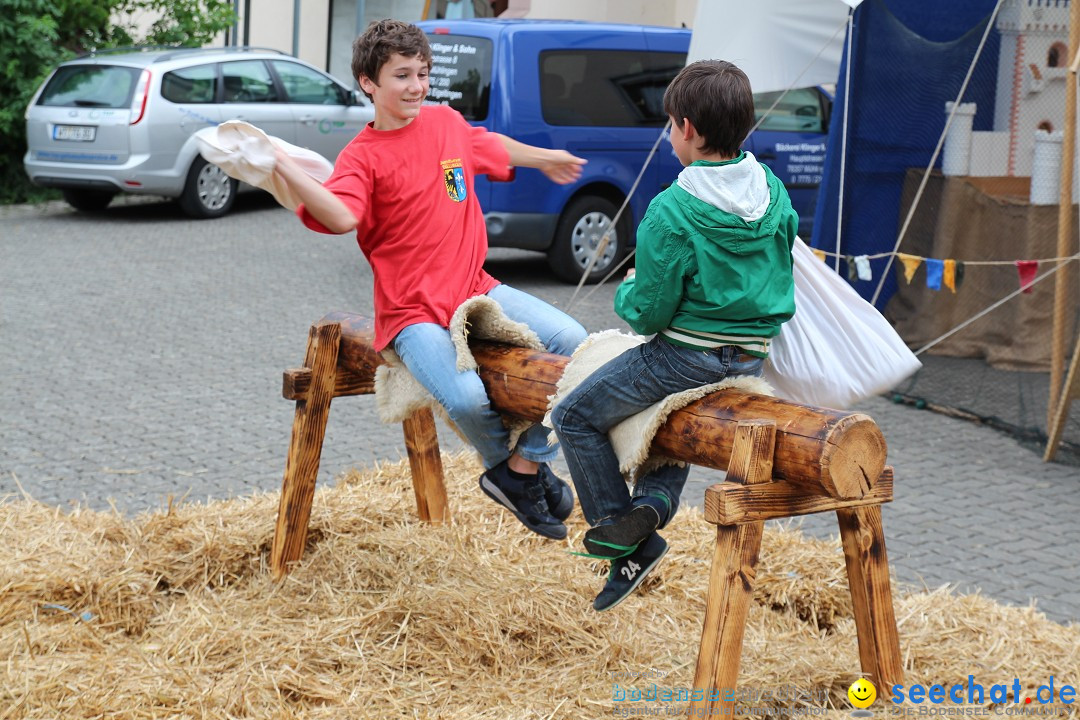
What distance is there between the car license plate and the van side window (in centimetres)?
544

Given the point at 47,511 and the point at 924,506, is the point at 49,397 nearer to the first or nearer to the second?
the point at 47,511

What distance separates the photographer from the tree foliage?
14969 mm

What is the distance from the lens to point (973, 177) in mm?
8031

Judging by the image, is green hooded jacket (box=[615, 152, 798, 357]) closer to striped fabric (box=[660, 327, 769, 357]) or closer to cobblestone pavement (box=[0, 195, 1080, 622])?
striped fabric (box=[660, 327, 769, 357])

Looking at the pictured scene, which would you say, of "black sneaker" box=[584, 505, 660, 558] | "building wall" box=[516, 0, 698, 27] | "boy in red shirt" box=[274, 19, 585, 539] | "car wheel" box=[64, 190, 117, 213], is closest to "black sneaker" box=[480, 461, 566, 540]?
"boy in red shirt" box=[274, 19, 585, 539]

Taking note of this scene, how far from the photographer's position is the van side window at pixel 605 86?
10.6 metres

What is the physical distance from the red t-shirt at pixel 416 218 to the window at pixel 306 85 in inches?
439

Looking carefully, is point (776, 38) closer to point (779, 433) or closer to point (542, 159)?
point (542, 159)

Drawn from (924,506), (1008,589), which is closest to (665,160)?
(924,506)

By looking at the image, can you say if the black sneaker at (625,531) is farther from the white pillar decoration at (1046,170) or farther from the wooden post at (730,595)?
the white pillar decoration at (1046,170)

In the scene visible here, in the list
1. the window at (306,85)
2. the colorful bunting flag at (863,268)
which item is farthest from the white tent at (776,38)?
the window at (306,85)

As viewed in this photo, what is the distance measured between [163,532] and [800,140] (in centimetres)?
773

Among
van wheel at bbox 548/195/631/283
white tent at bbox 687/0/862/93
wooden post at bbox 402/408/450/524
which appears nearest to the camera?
wooden post at bbox 402/408/450/524

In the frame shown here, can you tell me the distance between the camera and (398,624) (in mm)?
4277
